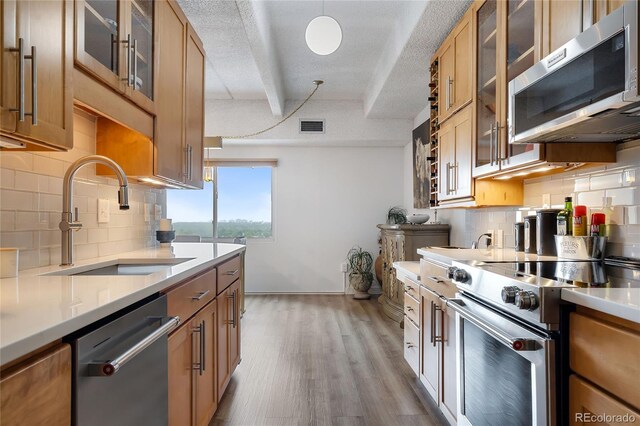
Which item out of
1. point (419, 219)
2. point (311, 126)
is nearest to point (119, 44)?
point (419, 219)

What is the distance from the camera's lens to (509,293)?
1.34 meters

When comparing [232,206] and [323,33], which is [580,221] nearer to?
[323,33]

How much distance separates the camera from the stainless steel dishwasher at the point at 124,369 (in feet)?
2.80

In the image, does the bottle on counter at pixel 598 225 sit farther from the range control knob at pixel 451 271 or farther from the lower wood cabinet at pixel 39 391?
the lower wood cabinet at pixel 39 391

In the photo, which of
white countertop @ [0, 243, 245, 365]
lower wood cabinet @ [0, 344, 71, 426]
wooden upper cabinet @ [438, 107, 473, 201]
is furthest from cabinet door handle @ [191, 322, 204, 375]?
wooden upper cabinet @ [438, 107, 473, 201]

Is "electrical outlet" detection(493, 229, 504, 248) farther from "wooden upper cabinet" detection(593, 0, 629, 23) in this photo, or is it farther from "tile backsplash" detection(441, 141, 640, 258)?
"wooden upper cabinet" detection(593, 0, 629, 23)

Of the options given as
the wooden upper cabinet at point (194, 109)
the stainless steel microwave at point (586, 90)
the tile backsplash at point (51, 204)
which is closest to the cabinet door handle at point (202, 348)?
the tile backsplash at point (51, 204)

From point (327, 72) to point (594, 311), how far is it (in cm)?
380

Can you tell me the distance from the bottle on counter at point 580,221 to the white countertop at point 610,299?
0.79 metres

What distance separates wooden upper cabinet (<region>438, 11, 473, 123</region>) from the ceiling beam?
131 cm

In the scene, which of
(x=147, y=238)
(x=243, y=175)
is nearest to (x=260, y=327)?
(x=147, y=238)

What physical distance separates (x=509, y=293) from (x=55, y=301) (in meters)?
1.29

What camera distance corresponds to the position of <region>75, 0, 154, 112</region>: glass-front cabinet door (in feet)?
4.65

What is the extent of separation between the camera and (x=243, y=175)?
20.0ft
